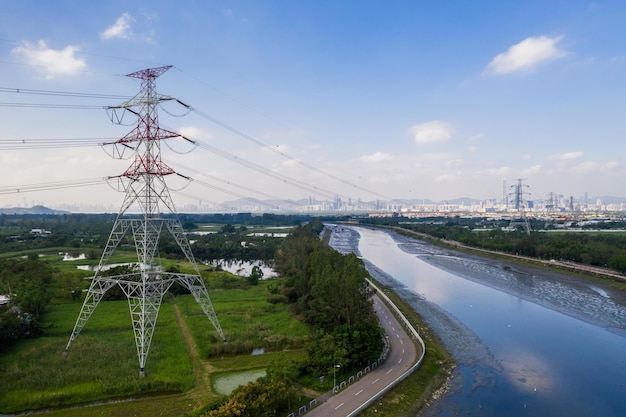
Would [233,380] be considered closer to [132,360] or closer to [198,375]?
[198,375]

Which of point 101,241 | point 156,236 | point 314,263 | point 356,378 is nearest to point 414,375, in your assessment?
point 356,378

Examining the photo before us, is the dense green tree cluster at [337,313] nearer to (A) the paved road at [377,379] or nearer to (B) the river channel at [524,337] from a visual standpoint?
(A) the paved road at [377,379]

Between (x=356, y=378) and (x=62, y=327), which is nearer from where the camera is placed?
(x=356, y=378)

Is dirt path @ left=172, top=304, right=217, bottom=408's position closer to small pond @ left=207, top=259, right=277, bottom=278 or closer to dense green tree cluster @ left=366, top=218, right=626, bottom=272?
small pond @ left=207, top=259, right=277, bottom=278

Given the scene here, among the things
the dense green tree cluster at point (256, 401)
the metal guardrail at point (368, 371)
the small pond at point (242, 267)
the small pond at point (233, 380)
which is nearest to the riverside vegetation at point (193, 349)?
the dense green tree cluster at point (256, 401)

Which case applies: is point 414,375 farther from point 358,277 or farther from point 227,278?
point 227,278

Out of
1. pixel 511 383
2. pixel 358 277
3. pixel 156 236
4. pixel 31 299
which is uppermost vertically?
A: pixel 156 236

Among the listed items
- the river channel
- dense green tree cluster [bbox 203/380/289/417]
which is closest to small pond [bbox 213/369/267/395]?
dense green tree cluster [bbox 203/380/289/417]
